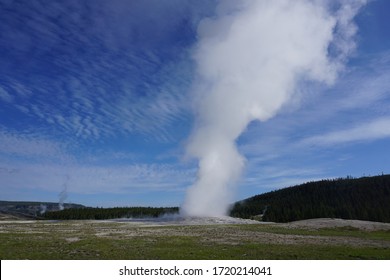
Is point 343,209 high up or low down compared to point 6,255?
up

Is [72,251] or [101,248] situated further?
[101,248]

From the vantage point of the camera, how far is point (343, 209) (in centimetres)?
15775

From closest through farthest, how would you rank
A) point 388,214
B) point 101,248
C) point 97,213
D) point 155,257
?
point 155,257 < point 101,248 < point 388,214 < point 97,213

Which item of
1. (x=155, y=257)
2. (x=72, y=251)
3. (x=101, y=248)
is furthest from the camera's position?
(x=101, y=248)

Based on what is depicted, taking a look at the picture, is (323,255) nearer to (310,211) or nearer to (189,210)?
(189,210)

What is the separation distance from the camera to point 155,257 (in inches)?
1158
